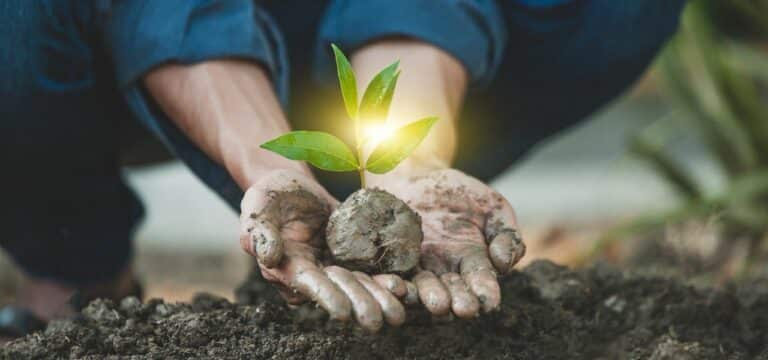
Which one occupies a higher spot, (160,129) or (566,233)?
(160,129)

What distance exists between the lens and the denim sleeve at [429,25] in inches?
57.8

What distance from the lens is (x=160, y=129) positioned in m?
1.38

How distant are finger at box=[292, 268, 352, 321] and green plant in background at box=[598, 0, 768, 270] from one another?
3.82 ft

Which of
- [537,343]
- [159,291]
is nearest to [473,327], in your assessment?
[537,343]

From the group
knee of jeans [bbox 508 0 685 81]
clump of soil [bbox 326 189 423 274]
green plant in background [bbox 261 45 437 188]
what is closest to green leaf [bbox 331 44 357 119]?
green plant in background [bbox 261 45 437 188]

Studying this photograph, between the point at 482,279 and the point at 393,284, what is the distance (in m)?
0.10

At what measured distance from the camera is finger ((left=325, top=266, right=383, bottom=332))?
96cm

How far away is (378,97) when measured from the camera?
109 cm

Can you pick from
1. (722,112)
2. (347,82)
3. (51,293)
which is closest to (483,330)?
(347,82)

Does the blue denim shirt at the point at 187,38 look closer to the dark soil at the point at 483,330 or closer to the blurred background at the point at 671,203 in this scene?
the dark soil at the point at 483,330

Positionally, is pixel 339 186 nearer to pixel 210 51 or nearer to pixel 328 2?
pixel 328 2

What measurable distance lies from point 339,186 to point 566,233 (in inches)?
40.9

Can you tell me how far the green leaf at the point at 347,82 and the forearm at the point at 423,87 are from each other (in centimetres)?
18

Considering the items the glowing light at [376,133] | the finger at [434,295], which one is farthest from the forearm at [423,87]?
the finger at [434,295]
